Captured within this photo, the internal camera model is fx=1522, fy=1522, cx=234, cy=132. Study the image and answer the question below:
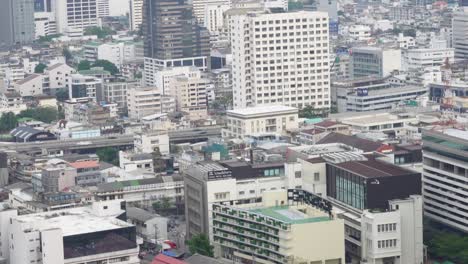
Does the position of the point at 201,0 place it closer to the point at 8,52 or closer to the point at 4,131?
the point at 8,52

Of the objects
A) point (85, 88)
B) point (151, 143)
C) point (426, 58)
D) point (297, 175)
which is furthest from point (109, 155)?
point (426, 58)

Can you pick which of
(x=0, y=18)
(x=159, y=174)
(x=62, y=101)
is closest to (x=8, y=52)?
(x=0, y=18)

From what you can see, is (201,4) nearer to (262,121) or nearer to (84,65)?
(84,65)

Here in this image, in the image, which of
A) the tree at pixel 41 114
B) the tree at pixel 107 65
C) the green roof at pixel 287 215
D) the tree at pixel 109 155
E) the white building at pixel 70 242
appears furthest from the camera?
the tree at pixel 107 65

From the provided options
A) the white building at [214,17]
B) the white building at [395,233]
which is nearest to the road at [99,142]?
the white building at [395,233]

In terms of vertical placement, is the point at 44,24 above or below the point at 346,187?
above

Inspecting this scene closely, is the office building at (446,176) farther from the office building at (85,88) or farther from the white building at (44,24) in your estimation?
the white building at (44,24)
